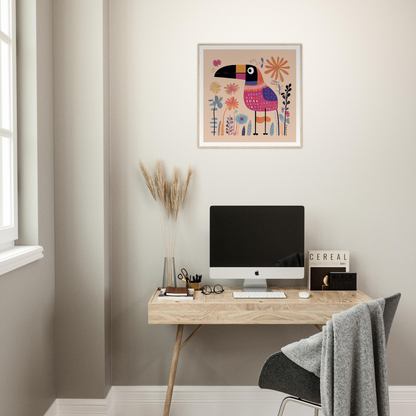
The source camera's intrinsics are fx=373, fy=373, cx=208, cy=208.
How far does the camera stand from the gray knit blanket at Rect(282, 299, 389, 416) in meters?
1.35

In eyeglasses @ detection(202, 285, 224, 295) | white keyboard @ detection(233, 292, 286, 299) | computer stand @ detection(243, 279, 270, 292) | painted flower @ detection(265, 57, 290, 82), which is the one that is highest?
painted flower @ detection(265, 57, 290, 82)

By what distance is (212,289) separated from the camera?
220 cm

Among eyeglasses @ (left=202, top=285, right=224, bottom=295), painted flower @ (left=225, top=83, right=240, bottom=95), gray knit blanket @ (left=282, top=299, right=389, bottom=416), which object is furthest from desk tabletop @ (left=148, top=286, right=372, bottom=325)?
painted flower @ (left=225, top=83, right=240, bottom=95)

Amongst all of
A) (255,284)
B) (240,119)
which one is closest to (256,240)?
(255,284)

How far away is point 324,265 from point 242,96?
1122 mm

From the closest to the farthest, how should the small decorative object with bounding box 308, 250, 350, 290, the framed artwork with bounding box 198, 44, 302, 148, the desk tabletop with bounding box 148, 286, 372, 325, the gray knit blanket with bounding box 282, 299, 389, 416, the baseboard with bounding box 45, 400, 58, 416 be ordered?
the gray knit blanket with bounding box 282, 299, 389, 416
the desk tabletop with bounding box 148, 286, 372, 325
the baseboard with bounding box 45, 400, 58, 416
the small decorative object with bounding box 308, 250, 350, 290
the framed artwork with bounding box 198, 44, 302, 148

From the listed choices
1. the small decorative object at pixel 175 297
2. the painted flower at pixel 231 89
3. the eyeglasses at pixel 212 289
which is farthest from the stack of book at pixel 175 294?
the painted flower at pixel 231 89

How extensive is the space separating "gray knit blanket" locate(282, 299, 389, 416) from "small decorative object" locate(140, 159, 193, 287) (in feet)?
3.33

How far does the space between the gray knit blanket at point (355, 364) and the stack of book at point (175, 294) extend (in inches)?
31.2

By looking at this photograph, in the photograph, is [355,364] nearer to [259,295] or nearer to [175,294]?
[259,295]

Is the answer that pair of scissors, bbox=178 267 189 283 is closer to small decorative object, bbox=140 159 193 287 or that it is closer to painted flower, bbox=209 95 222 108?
small decorative object, bbox=140 159 193 287

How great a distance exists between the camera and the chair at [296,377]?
1.50m

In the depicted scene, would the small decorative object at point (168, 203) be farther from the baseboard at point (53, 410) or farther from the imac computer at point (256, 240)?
the baseboard at point (53, 410)

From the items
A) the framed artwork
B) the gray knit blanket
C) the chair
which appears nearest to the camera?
the gray knit blanket
